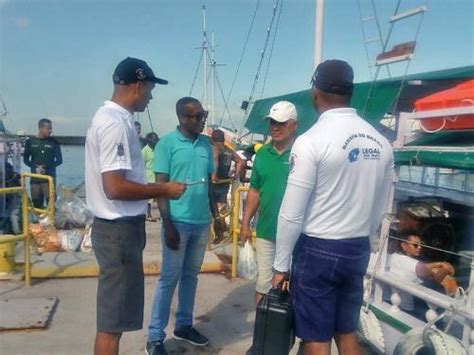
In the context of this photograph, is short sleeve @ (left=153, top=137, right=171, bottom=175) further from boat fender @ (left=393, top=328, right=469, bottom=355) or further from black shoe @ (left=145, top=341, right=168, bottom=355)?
boat fender @ (left=393, top=328, right=469, bottom=355)

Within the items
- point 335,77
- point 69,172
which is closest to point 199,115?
point 335,77

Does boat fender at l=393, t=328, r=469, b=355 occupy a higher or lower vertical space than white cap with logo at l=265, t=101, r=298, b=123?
lower

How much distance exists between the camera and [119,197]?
2551mm

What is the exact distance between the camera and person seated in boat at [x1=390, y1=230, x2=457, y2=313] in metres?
3.52

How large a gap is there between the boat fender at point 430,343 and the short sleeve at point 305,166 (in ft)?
5.00

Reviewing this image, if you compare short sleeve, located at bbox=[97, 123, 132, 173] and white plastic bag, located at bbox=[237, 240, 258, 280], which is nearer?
short sleeve, located at bbox=[97, 123, 132, 173]

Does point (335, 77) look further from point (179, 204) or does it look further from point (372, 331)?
point (372, 331)

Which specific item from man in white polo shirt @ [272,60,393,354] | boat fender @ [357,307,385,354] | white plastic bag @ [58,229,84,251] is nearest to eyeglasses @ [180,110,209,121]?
man in white polo shirt @ [272,60,393,354]

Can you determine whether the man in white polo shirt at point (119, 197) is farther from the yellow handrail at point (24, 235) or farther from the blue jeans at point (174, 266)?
the yellow handrail at point (24, 235)

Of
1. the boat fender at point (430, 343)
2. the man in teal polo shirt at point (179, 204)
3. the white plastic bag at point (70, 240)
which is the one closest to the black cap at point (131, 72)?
the man in teal polo shirt at point (179, 204)

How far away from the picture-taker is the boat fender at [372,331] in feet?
12.0

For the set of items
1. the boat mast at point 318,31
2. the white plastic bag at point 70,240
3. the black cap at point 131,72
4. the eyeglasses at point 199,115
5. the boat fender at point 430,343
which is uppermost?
the boat mast at point 318,31

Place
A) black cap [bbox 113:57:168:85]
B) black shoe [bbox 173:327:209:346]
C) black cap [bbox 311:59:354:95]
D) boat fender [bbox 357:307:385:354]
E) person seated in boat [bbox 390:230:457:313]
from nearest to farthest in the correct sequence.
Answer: black cap [bbox 311:59:354:95] < black cap [bbox 113:57:168:85] < person seated in boat [bbox 390:230:457:313] < boat fender [bbox 357:307:385:354] < black shoe [bbox 173:327:209:346]

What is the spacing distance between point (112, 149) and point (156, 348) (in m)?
1.75
